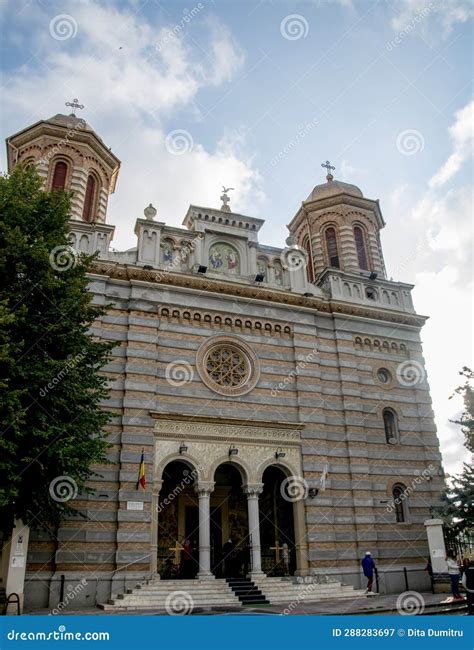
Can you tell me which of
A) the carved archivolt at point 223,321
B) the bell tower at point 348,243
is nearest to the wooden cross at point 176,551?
the carved archivolt at point 223,321

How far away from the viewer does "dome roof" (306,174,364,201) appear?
26881 millimetres

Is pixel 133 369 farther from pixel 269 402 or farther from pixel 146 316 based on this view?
pixel 269 402

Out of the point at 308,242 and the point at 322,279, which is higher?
the point at 308,242

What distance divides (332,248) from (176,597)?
17271mm

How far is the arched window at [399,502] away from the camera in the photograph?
19844mm

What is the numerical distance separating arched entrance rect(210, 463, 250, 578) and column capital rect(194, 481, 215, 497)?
4.33 feet

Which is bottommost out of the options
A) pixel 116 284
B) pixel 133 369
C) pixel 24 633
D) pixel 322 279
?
pixel 24 633

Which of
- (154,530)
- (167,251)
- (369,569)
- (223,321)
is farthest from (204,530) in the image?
(167,251)

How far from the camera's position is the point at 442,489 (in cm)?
1997

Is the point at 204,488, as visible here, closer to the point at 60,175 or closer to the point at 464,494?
the point at 464,494

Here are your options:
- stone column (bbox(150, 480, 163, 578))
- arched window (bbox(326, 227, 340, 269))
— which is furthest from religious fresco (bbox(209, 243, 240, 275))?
stone column (bbox(150, 480, 163, 578))

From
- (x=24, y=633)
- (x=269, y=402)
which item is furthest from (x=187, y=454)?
(x=24, y=633)

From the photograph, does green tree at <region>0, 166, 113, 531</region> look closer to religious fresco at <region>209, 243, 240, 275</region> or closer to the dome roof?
religious fresco at <region>209, 243, 240, 275</region>

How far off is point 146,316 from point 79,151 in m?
8.87
